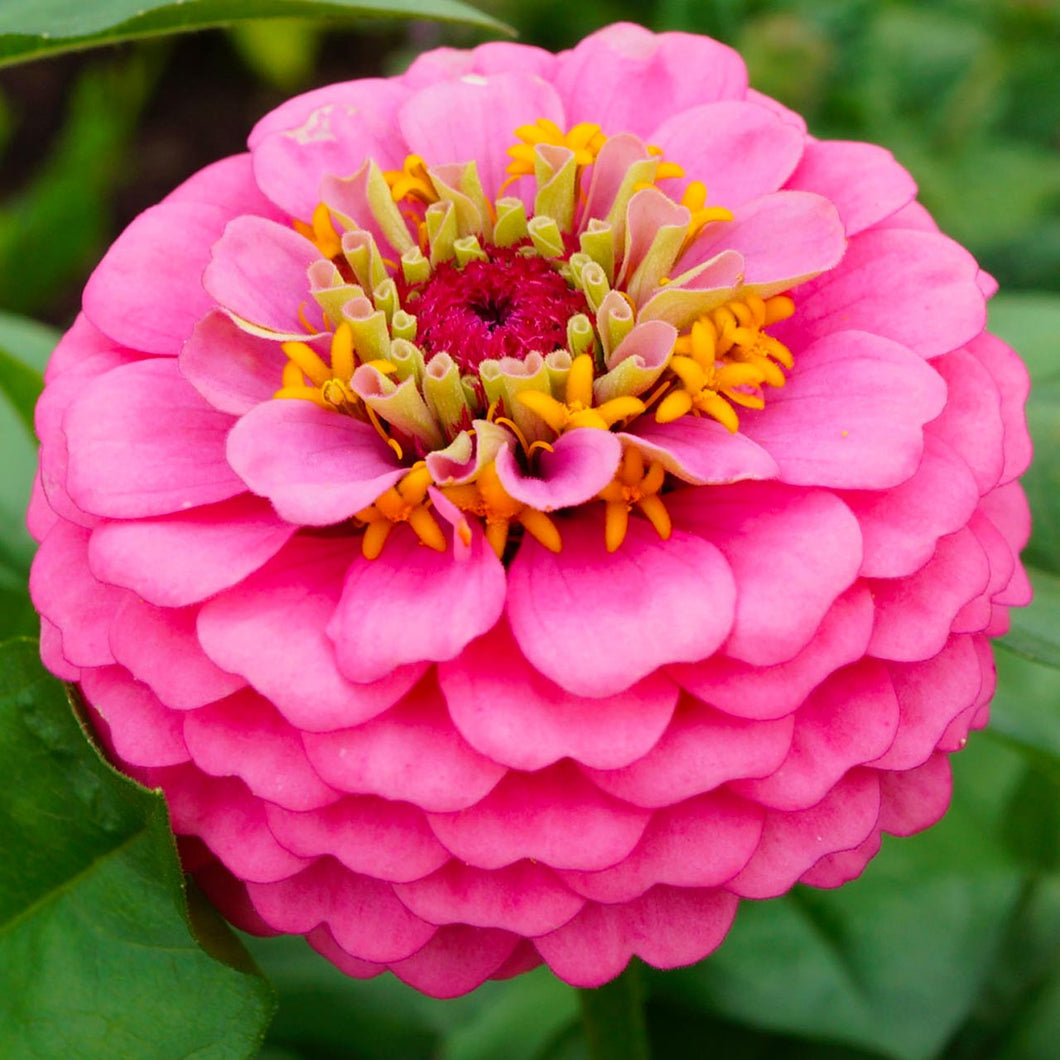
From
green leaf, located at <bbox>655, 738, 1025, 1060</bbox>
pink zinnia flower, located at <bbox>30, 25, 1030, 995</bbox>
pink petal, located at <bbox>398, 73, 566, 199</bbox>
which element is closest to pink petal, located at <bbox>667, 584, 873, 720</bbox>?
pink zinnia flower, located at <bbox>30, 25, 1030, 995</bbox>

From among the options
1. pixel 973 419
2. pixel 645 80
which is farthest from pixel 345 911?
pixel 645 80

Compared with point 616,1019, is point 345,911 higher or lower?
higher

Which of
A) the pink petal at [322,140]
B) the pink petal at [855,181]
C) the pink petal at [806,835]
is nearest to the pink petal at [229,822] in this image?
the pink petal at [806,835]

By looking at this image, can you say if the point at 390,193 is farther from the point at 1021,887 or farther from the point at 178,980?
the point at 1021,887

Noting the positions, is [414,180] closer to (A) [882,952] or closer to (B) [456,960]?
(B) [456,960]

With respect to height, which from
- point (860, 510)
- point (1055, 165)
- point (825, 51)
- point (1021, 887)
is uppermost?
point (860, 510)

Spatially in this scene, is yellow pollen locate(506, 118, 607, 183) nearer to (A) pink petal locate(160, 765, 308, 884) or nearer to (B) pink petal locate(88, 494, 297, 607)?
(B) pink petal locate(88, 494, 297, 607)

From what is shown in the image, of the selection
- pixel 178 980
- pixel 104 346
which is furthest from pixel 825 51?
pixel 178 980
